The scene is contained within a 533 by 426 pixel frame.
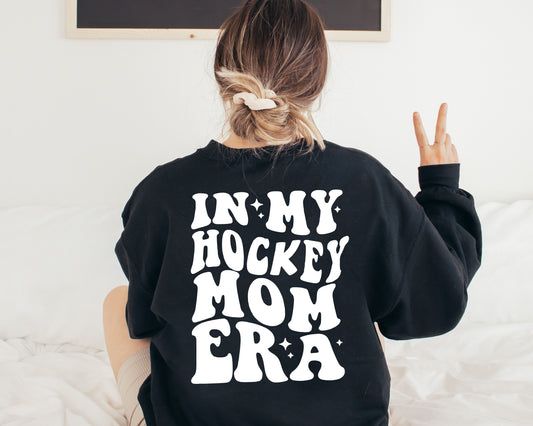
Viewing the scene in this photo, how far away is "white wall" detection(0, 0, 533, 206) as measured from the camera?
5.56 ft

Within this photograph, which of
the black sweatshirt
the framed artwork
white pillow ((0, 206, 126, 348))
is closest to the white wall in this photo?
the framed artwork

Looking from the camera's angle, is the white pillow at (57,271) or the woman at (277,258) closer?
the woman at (277,258)

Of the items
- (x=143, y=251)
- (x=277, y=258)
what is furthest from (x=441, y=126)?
(x=143, y=251)

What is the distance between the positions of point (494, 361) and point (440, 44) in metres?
0.86

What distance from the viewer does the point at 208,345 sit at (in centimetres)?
86

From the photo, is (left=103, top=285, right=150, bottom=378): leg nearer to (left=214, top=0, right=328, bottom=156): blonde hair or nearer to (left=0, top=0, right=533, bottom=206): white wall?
(left=214, top=0, right=328, bottom=156): blonde hair

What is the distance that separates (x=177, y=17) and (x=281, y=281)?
3.40 feet

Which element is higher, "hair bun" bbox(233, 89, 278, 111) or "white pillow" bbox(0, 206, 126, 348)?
"hair bun" bbox(233, 89, 278, 111)

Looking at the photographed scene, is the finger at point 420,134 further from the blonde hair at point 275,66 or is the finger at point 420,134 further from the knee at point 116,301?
the knee at point 116,301

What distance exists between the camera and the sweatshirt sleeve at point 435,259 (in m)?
0.90

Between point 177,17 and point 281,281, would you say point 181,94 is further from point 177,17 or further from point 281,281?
point 281,281

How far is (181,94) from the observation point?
1.70 meters

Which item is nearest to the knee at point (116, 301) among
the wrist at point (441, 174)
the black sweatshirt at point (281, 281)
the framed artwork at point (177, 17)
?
the black sweatshirt at point (281, 281)

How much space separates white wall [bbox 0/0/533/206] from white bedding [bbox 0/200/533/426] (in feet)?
0.59
